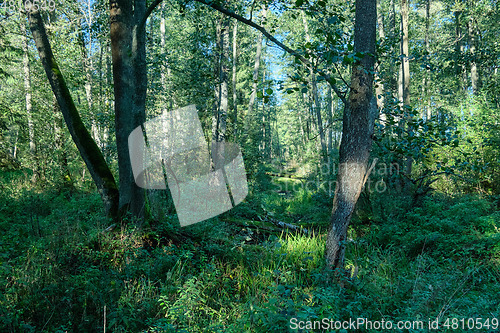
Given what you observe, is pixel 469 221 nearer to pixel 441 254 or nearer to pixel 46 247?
pixel 441 254

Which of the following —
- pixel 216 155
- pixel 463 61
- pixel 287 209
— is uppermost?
pixel 463 61

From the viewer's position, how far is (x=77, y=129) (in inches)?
235

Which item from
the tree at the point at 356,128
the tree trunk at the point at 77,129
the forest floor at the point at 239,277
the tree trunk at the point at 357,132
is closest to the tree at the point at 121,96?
the tree trunk at the point at 77,129

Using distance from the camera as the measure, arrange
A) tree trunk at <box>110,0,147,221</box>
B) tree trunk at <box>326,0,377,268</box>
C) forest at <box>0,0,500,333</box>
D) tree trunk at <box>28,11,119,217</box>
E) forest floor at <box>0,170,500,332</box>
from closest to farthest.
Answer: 1. forest floor at <box>0,170,500,332</box>
2. forest at <box>0,0,500,333</box>
3. tree trunk at <box>326,0,377,268</box>
4. tree trunk at <box>110,0,147,221</box>
5. tree trunk at <box>28,11,119,217</box>

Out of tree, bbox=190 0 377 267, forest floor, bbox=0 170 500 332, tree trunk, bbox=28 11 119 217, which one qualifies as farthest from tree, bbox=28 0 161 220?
tree, bbox=190 0 377 267

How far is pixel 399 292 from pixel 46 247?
496 centimetres

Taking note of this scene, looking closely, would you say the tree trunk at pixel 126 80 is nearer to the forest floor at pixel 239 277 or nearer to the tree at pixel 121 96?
the tree at pixel 121 96

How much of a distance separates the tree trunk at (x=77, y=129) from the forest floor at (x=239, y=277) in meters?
0.57

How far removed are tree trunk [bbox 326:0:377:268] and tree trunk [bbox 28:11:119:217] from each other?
3.99m

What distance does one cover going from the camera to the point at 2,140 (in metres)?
10.4

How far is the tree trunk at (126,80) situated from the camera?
5.27 m

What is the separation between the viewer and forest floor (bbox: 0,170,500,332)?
3.20 m

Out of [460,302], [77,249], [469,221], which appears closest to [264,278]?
[460,302]

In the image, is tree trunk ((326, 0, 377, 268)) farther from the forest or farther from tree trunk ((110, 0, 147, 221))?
tree trunk ((110, 0, 147, 221))
